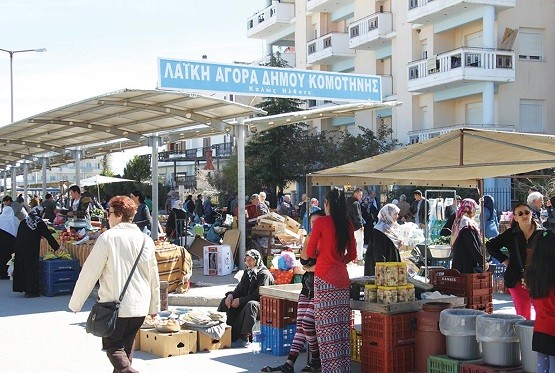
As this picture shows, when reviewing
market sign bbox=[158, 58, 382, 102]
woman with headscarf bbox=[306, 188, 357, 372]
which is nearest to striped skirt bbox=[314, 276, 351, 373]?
woman with headscarf bbox=[306, 188, 357, 372]

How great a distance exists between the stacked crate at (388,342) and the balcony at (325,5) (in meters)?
33.8

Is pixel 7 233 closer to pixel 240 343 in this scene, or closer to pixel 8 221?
pixel 8 221

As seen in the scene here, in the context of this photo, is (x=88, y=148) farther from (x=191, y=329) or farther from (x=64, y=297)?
(x=191, y=329)

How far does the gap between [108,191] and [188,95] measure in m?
38.5

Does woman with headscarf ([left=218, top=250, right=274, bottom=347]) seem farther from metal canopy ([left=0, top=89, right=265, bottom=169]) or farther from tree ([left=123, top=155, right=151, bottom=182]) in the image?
tree ([left=123, top=155, right=151, bottom=182])

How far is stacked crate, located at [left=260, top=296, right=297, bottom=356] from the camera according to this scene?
30.3 feet

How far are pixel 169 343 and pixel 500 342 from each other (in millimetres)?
4202

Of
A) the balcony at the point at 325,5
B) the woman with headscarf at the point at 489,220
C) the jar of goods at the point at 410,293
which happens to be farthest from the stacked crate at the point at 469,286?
the balcony at the point at 325,5

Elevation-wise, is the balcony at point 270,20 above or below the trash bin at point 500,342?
above

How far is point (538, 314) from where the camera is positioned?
6.05m

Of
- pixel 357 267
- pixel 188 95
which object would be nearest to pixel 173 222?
pixel 357 267

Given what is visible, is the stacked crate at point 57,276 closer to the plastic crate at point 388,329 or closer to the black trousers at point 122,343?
the plastic crate at point 388,329

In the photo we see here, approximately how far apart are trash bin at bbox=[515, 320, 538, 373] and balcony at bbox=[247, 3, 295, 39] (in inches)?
1573

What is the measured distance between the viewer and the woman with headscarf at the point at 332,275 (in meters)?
7.79
